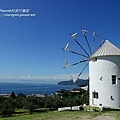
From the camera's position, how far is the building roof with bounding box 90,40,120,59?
20859mm

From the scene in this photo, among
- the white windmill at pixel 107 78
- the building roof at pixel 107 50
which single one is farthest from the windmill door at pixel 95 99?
the building roof at pixel 107 50

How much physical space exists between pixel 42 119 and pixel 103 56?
10.2 meters

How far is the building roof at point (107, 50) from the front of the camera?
2086 cm

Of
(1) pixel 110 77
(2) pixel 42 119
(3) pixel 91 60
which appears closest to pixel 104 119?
(2) pixel 42 119

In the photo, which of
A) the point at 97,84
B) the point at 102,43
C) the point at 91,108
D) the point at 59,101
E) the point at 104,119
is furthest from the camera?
the point at 59,101

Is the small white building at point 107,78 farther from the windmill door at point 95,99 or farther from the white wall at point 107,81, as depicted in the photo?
the windmill door at point 95,99

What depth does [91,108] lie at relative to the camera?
774 inches

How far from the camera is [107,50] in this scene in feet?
70.3

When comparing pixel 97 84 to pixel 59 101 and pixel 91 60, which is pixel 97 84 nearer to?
pixel 91 60

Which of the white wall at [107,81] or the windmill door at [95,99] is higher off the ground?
the white wall at [107,81]

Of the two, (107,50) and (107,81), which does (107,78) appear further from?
(107,50)

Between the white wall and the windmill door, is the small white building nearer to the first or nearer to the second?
the white wall

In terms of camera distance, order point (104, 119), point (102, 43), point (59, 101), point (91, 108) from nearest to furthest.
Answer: point (104, 119) < point (91, 108) < point (102, 43) < point (59, 101)

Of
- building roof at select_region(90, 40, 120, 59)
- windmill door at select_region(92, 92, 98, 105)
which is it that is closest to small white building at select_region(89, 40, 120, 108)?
building roof at select_region(90, 40, 120, 59)
